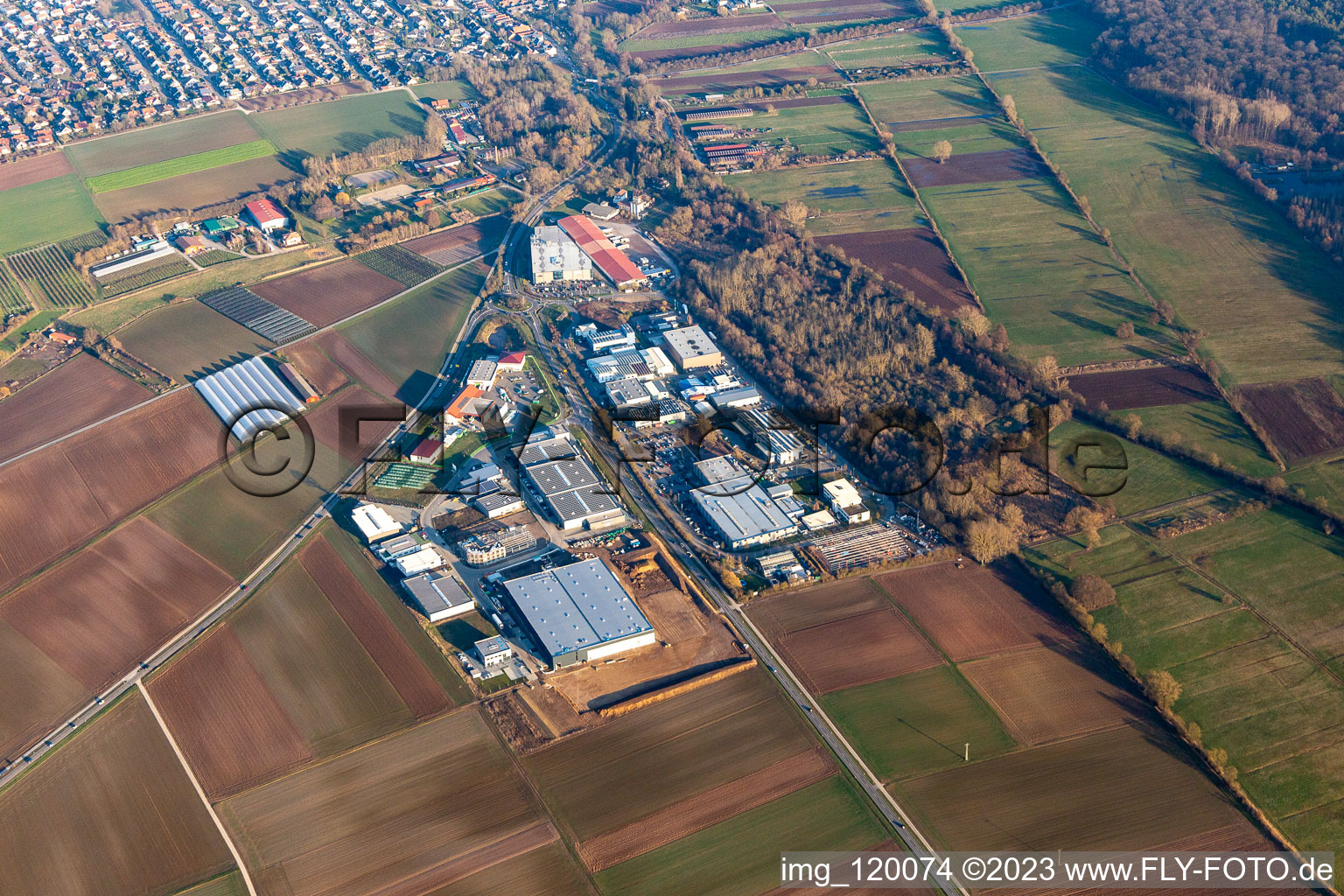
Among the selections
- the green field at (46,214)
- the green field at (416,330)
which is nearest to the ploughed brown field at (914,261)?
the green field at (416,330)

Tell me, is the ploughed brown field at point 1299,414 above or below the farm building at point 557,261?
below

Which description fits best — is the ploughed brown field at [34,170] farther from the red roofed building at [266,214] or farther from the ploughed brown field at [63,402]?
the ploughed brown field at [63,402]

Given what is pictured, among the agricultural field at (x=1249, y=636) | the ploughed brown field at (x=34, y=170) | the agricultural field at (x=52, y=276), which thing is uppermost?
the ploughed brown field at (x=34, y=170)

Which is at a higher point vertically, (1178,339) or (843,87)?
(843,87)

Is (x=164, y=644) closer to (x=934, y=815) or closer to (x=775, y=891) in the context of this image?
(x=775, y=891)

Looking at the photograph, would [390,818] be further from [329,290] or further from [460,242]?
[460,242]

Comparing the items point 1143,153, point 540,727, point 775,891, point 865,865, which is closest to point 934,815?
point 865,865
